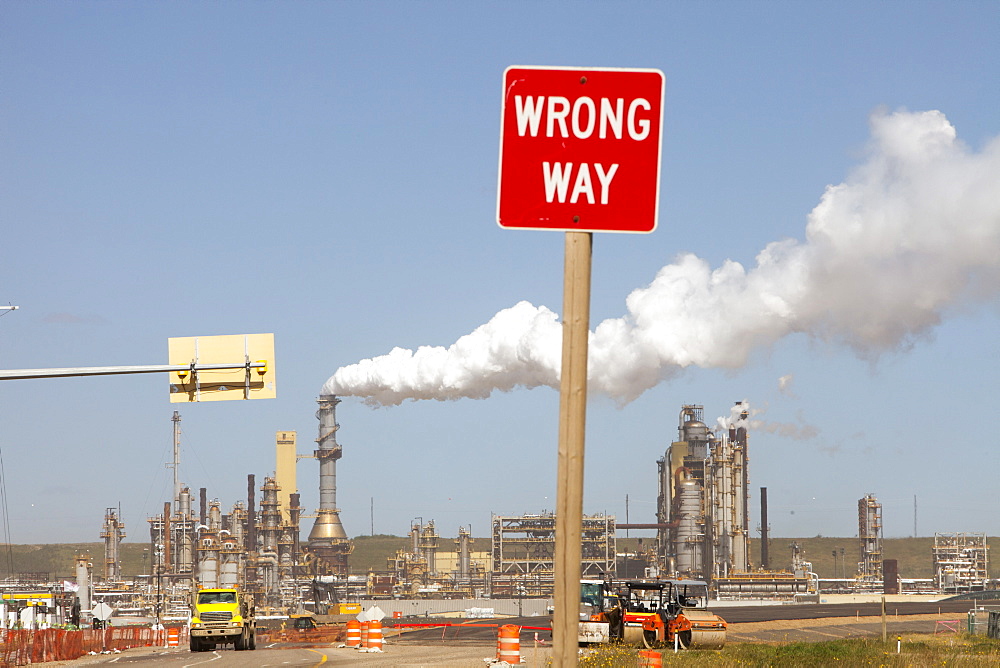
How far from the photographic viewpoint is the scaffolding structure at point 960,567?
438 ft

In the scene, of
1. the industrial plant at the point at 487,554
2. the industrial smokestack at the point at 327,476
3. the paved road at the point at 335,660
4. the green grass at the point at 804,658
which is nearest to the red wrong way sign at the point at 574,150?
the green grass at the point at 804,658

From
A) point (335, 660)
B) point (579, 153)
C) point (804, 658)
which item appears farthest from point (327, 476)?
point (579, 153)

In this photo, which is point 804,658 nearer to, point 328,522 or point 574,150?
point 574,150

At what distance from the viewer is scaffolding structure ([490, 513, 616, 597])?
12331cm

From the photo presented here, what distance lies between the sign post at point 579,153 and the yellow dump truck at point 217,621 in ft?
129

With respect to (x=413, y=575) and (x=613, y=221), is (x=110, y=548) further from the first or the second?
(x=613, y=221)

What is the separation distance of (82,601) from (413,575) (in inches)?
1919

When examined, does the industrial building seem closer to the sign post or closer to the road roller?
the road roller

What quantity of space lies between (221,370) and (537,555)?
113665 millimetres

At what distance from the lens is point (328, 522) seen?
132250 millimetres

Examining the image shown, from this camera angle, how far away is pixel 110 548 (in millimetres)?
145375

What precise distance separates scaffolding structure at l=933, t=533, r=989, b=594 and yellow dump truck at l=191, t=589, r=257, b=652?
108688mm

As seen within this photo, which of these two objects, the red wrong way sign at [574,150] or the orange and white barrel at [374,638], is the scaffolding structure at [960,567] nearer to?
the orange and white barrel at [374,638]

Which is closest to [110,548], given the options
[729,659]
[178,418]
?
[178,418]
